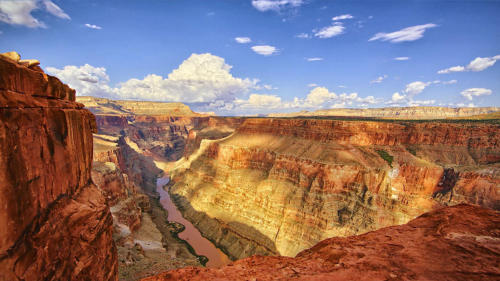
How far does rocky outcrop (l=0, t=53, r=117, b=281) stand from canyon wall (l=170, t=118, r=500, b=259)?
31.9 meters

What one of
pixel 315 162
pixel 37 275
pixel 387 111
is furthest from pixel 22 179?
pixel 387 111

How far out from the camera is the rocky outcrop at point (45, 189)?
8305mm

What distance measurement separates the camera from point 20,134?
8.98 m

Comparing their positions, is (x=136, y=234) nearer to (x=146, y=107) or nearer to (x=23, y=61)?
(x=23, y=61)

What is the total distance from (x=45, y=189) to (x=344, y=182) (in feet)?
132

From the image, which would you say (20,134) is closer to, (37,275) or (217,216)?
(37,275)

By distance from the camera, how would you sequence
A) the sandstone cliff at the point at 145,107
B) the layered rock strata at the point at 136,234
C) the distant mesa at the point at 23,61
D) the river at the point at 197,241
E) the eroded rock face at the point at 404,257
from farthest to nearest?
1. the sandstone cliff at the point at 145,107
2. the river at the point at 197,241
3. the layered rock strata at the point at 136,234
4. the distant mesa at the point at 23,61
5. the eroded rock face at the point at 404,257

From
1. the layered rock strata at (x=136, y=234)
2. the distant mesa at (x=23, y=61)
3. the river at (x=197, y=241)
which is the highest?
the distant mesa at (x=23, y=61)

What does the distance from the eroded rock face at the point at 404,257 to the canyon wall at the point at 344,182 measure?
1173 inches

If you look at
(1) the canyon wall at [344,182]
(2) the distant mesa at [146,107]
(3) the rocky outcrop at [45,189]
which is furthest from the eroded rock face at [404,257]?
(2) the distant mesa at [146,107]

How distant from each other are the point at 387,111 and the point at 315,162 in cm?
13450

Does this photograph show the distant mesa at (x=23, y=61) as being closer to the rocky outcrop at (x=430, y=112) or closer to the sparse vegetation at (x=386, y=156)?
the sparse vegetation at (x=386, y=156)

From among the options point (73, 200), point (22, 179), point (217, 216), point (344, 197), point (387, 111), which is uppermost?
point (387, 111)

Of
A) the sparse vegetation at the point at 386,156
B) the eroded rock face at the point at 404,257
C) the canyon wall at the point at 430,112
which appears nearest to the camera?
the eroded rock face at the point at 404,257
